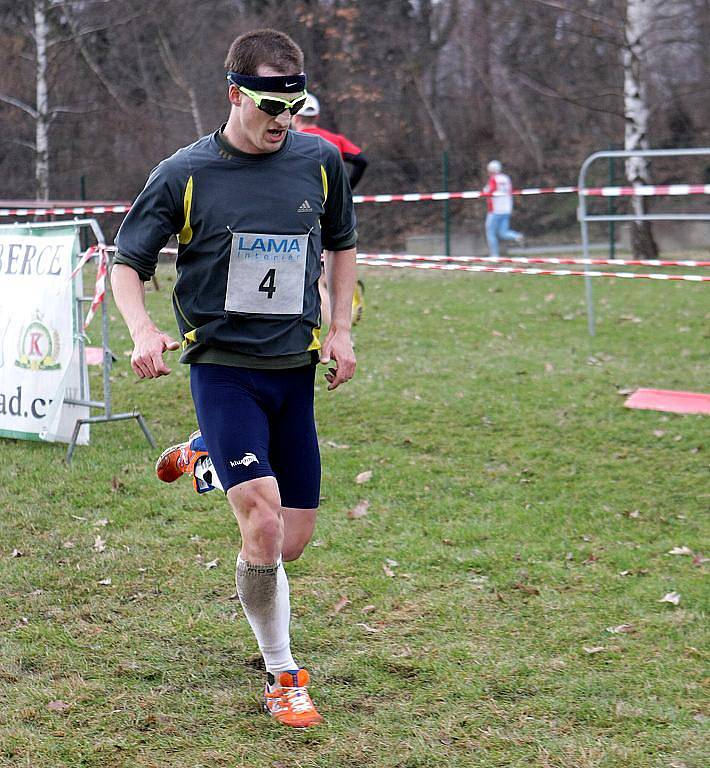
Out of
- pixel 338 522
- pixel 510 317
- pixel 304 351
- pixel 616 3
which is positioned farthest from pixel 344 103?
pixel 304 351

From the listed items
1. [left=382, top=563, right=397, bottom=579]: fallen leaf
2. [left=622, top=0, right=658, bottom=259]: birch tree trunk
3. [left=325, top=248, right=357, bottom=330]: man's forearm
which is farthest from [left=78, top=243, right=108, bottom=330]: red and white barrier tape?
[left=622, top=0, right=658, bottom=259]: birch tree trunk

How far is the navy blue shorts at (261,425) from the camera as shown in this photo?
3738 mm

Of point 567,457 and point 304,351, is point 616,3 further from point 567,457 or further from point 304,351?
point 304,351

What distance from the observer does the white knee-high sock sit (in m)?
3.84

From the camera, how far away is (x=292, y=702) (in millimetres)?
3891

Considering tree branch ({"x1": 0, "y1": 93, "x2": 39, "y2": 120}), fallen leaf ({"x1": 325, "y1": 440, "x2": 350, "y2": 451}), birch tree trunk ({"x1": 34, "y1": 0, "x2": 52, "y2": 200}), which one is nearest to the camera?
fallen leaf ({"x1": 325, "y1": 440, "x2": 350, "y2": 451})

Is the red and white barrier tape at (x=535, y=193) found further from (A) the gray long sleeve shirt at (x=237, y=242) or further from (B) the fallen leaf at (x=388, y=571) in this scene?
(A) the gray long sleeve shirt at (x=237, y=242)

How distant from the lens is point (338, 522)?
20.3ft

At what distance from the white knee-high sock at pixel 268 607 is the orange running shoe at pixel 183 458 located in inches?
21.0

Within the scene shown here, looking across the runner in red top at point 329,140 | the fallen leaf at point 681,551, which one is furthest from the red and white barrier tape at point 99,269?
the fallen leaf at point 681,551

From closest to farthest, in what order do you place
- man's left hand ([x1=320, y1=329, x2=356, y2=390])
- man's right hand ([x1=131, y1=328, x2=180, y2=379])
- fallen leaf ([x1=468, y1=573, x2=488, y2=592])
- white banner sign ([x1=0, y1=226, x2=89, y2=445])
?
man's right hand ([x1=131, y1=328, x2=180, y2=379])
man's left hand ([x1=320, y1=329, x2=356, y2=390])
fallen leaf ([x1=468, y1=573, x2=488, y2=592])
white banner sign ([x1=0, y1=226, x2=89, y2=445])

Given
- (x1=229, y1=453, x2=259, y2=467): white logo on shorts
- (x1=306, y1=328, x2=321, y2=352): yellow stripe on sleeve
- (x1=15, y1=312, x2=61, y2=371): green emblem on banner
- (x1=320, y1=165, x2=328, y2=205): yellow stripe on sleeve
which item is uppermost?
(x1=320, y1=165, x2=328, y2=205): yellow stripe on sleeve

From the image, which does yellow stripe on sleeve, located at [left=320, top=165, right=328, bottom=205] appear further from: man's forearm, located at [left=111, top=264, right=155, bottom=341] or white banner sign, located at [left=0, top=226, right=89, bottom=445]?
white banner sign, located at [left=0, top=226, right=89, bottom=445]

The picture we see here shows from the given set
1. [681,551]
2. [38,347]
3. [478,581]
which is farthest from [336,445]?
[681,551]
